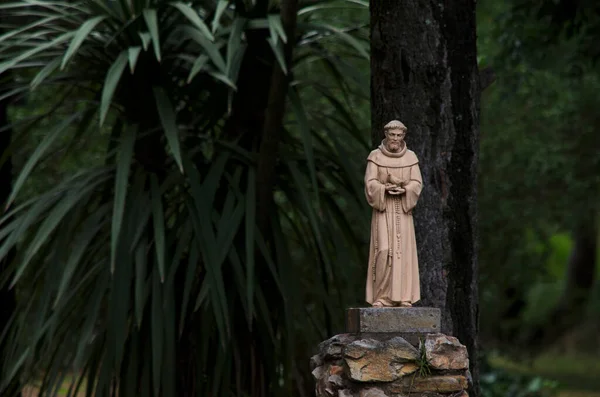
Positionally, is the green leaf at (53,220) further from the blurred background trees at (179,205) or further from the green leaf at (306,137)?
the green leaf at (306,137)

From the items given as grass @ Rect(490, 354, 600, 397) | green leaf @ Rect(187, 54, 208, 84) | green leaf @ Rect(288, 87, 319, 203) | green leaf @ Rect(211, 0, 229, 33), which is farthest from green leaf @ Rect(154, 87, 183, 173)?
grass @ Rect(490, 354, 600, 397)

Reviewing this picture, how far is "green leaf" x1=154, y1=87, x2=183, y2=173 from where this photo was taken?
21.5 feet

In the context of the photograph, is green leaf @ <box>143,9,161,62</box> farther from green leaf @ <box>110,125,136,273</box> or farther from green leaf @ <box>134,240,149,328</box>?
green leaf @ <box>134,240,149,328</box>

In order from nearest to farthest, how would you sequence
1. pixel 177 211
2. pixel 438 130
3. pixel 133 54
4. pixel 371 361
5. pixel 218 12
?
pixel 371 361, pixel 438 130, pixel 133 54, pixel 218 12, pixel 177 211

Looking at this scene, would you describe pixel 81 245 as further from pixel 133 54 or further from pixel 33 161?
pixel 133 54

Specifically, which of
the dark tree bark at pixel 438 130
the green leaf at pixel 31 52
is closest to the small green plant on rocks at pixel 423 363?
the dark tree bark at pixel 438 130

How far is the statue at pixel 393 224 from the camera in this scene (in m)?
5.30

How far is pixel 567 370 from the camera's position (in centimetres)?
1942

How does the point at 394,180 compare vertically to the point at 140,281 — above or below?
above

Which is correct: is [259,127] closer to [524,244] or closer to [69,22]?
[69,22]

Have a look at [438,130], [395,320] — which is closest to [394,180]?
[395,320]

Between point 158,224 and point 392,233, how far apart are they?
1754mm

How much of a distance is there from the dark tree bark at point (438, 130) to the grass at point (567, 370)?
28.8ft

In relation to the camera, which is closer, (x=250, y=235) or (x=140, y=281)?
(x=140, y=281)
